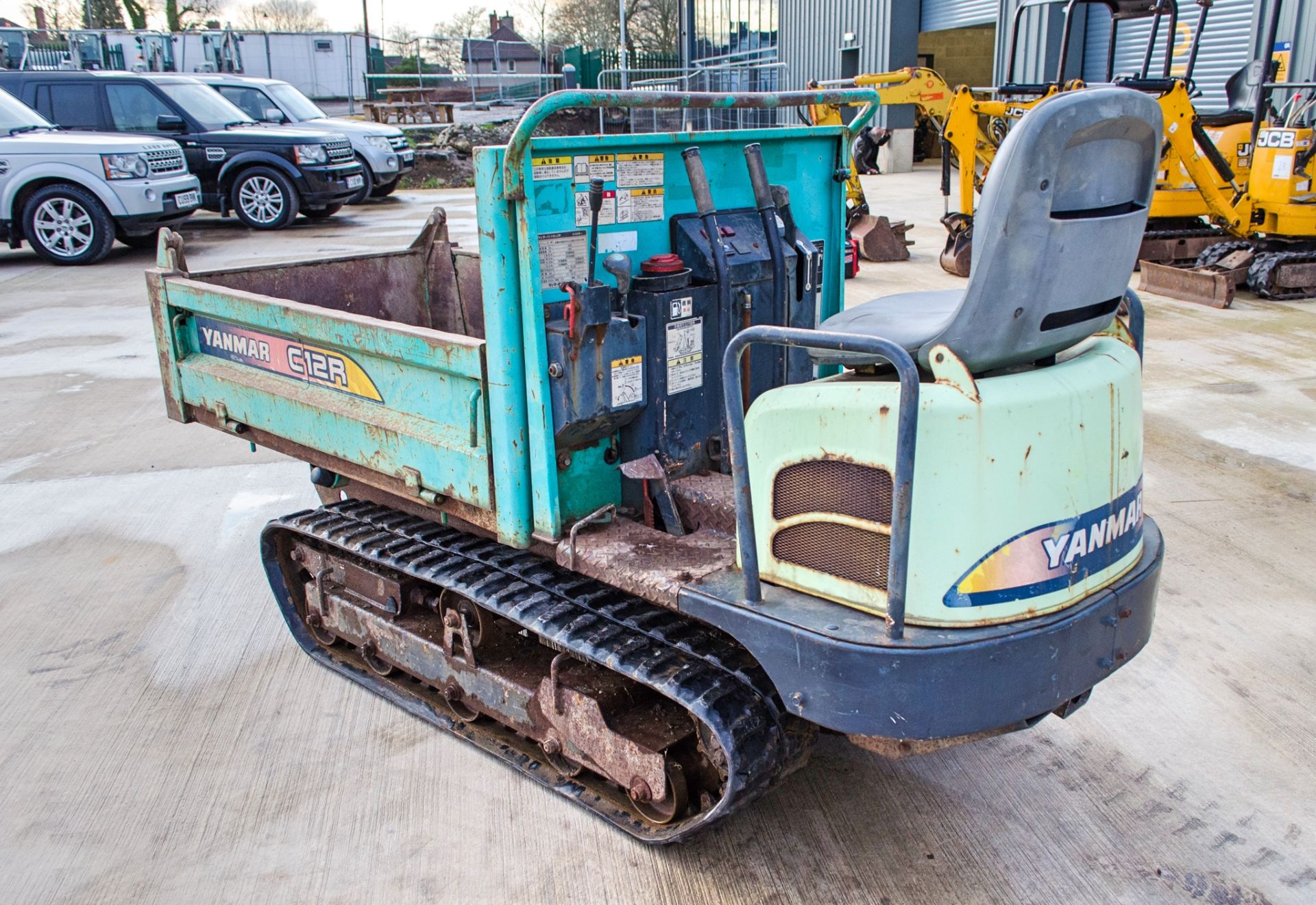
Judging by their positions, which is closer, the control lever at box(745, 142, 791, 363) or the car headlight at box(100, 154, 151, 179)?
the control lever at box(745, 142, 791, 363)

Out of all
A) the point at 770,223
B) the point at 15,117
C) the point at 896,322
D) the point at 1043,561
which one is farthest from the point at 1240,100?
the point at 15,117

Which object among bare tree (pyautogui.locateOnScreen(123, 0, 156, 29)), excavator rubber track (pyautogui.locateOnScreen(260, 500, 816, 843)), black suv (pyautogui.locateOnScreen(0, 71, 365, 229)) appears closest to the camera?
excavator rubber track (pyautogui.locateOnScreen(260, 500, 816, 843))

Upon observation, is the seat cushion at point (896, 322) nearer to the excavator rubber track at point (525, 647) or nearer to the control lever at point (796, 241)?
the control lever at point (796, 241)

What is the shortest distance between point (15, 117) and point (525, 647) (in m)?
12.2

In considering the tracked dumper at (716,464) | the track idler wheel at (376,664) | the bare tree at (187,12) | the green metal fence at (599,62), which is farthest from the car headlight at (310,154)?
the bare tree at (187,12)

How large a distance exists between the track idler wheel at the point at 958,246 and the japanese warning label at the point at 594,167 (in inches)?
337

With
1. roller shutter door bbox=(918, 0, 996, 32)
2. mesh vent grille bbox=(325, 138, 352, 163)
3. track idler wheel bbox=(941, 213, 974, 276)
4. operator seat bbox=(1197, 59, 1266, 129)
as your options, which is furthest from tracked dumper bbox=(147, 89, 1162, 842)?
roller shutter door bbox=(918, 0, 996, 32)

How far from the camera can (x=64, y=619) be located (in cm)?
457

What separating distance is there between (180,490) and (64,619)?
1.50 m

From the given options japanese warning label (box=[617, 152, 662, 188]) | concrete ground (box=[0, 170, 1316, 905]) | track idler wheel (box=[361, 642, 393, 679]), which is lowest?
concrete ground (box=[0, 170, 1316, 905])

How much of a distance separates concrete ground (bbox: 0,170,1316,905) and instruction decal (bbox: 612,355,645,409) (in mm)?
1239

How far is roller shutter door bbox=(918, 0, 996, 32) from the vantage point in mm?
20750

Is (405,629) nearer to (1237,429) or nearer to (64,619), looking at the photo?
(64,619)

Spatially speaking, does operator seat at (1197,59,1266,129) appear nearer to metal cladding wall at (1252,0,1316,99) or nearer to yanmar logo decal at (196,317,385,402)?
metal cladding wall at (1252,0,1316,99)
